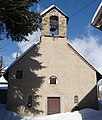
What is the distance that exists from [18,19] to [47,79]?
11219 mm

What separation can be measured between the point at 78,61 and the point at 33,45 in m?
4.76

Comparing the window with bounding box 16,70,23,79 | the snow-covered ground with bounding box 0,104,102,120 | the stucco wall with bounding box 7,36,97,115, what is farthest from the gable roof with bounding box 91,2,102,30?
the window with bounding box 16,70,23,79

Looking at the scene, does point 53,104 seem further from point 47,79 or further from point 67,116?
point 67,116

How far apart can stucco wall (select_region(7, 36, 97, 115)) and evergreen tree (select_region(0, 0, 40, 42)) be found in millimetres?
9102

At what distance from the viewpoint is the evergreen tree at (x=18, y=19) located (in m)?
15.2

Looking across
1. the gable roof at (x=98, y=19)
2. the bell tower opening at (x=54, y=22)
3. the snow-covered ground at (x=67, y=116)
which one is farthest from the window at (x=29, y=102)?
the gable roof at (x=98, y=19)

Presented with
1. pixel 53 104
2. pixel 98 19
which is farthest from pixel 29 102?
pixel 98 19

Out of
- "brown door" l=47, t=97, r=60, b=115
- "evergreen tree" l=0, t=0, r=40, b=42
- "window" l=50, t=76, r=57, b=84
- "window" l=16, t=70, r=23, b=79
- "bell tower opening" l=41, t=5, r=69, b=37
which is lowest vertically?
"brown door" l=47, t=97, r=60, b=115

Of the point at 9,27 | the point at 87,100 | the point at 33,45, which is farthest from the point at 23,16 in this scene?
the point at 87,100

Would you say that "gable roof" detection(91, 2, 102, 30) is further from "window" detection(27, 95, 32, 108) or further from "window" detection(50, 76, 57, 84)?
"window" detection(27, 95, 32, 108)

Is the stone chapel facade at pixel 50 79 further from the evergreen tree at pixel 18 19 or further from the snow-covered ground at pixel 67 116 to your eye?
the evergreen tree at pixel 18 19

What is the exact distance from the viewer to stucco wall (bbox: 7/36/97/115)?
1017 inches

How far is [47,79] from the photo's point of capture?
2658 centimetres

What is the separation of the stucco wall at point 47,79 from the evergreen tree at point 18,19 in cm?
910
